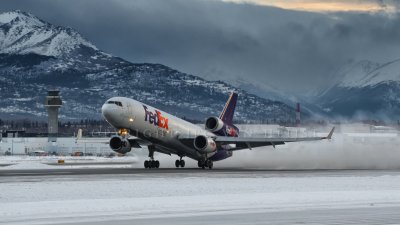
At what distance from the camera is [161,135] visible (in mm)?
79812

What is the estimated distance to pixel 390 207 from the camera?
128 ft

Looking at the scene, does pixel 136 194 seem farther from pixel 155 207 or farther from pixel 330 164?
pixel 330 164

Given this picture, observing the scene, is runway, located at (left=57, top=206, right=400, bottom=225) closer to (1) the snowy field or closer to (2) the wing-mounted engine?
(1) the snowy field

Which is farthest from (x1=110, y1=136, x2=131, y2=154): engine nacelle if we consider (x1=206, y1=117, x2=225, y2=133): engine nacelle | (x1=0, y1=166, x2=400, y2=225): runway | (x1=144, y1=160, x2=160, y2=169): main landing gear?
(x1=0, y1=166, x2=400, y2=225): runway

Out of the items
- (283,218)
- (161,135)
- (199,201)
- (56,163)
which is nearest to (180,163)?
(161,135)

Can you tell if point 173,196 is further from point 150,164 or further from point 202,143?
point 150,164

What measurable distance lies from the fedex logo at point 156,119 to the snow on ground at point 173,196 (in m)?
19.1

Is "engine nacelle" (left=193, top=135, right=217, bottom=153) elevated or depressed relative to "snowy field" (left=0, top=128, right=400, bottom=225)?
elevated

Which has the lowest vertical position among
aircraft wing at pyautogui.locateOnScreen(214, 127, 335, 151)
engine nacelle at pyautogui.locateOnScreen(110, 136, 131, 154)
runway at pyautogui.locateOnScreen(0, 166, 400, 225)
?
runway at pyautogui.locateOnScreen(0, 166, 400, 225)

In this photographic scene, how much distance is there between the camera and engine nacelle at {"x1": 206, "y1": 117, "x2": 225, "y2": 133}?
299 ft

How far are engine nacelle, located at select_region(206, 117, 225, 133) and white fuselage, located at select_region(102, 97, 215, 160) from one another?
5.91 meters

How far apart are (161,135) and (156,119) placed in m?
1.71

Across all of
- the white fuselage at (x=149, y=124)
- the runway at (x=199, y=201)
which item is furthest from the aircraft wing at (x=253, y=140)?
the runway at (x=199, y=201)

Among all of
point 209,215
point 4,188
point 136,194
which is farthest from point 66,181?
point 209,215
